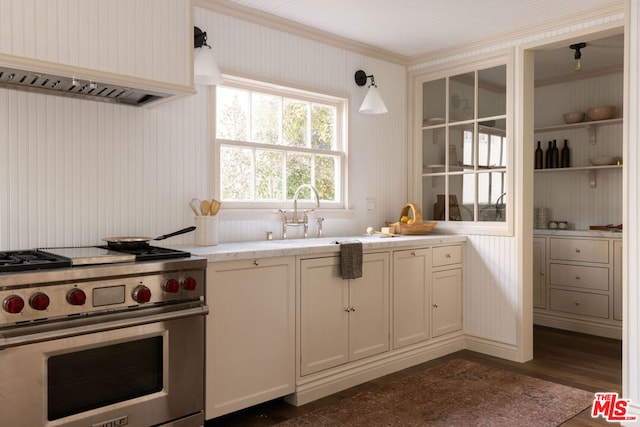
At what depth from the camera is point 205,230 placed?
9.80ft

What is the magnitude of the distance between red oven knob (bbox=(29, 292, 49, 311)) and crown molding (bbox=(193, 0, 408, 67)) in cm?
177

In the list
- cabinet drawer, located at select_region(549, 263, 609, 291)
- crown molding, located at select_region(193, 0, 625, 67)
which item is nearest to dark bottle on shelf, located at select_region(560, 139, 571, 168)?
cabinet drawer, located at select_region(549, 263, 609, 291)

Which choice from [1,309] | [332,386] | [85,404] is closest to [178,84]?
[1,309]

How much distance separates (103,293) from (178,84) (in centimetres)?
105

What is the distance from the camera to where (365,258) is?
132 inches

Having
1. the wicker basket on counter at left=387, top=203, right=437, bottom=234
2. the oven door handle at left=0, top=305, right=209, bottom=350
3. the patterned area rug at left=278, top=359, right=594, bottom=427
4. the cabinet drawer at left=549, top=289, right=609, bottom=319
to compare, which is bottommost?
the patterned area rug at left=278, top=359, right=594, bottom=427

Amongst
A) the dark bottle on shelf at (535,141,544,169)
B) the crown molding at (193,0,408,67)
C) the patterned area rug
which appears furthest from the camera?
the dark bottle on shelf at (535,141,544,169)

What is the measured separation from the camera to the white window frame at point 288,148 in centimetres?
327

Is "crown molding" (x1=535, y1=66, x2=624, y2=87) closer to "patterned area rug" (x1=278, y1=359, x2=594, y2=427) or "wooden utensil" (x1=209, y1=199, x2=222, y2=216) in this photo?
"patterned area rug" (x1=278, y1=359, x2=594, y2=427)

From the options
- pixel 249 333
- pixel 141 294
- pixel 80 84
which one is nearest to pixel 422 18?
pixel 80 84

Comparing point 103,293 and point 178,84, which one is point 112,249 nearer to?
point 103,293

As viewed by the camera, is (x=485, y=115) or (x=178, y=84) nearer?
(x=178, y=84)

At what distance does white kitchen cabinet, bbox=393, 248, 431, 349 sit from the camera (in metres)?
3.60

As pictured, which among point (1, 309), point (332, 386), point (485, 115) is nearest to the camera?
point (1, 309)
